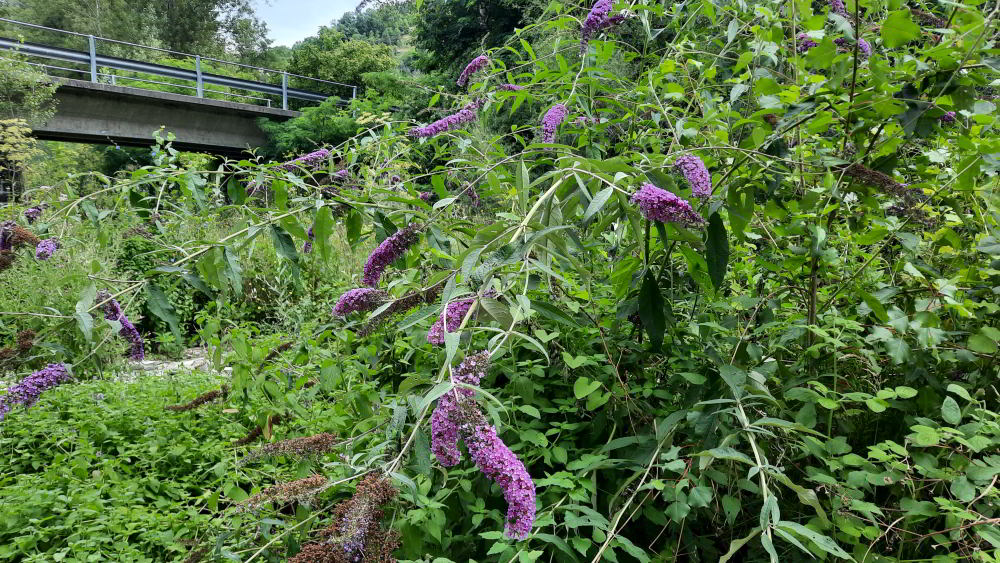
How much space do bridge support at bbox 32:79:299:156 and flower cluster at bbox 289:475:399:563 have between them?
19012mm

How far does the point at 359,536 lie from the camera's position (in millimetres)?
966

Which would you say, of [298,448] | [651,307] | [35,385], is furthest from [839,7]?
[35,385]

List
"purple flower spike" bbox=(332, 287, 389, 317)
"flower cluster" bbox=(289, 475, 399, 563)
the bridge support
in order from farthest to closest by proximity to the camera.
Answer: the bridge support → "purple flower spike" bbox=(332, 287, 389, 317) → "flower cluster" bbox=(289, 475, 399, 563)

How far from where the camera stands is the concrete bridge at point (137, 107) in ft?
61.1

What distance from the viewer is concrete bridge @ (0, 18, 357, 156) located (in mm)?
18609

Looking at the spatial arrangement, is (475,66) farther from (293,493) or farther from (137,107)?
(137,107)

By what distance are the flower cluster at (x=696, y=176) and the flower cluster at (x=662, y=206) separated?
8.1 inches

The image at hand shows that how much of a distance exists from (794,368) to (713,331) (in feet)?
0.86

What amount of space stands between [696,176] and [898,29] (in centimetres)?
57

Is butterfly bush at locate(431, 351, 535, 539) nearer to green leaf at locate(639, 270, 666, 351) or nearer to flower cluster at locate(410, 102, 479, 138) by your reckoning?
green leaf at locate(639, 270, 666, 351)

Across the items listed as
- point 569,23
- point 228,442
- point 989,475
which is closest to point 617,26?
point 569,23

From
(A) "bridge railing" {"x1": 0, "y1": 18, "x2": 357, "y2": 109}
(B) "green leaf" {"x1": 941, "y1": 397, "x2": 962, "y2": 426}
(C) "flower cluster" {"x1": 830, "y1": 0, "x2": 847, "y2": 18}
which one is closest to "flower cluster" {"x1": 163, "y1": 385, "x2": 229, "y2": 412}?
(B) "green leaf" {"x1": 941, "y1": 397, "x2": 962, "y2": 426}

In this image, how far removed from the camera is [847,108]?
148 centimetres

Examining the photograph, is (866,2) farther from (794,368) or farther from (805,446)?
(805,446)
